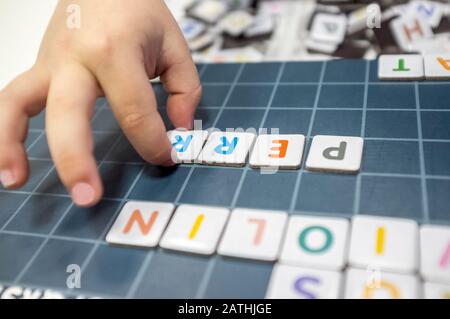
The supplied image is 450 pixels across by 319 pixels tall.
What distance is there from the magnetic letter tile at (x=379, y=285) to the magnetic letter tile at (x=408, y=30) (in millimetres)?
472

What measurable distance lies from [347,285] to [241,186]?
18 cm

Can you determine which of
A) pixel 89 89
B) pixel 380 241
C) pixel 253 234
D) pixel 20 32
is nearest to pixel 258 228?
pixel 253 234

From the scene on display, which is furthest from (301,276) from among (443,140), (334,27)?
(334,27)

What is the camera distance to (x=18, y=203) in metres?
0.56

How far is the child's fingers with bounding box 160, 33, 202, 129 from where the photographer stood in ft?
1.90

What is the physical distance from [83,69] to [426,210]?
0.41 metres

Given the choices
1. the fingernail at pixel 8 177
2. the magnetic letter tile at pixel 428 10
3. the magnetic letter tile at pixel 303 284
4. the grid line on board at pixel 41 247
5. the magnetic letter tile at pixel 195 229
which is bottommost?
the grid line on board at pixel 41 247

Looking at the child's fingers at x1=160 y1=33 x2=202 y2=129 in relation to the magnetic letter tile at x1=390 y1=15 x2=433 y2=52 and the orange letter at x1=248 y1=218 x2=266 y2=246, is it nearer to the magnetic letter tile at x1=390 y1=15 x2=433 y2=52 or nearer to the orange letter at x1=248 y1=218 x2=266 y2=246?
the orange letter at x1=248 y1=218 x2=266 y2=246

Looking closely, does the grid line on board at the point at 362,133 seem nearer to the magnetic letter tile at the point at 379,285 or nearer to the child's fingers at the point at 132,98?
the magnetic letter tile at the point at 379,285

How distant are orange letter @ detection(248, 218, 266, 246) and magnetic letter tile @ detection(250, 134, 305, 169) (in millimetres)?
90

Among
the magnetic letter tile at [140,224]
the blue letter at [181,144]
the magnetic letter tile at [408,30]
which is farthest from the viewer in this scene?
the magnetic letter tile at [408,30]

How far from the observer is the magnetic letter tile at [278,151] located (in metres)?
0.51

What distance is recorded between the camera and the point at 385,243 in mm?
400

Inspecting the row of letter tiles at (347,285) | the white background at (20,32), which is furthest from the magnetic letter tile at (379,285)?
the white background at (20,32)
